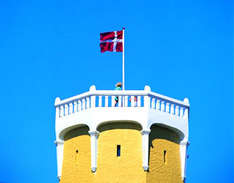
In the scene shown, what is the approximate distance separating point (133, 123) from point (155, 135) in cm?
123

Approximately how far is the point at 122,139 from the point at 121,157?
85 centimetres

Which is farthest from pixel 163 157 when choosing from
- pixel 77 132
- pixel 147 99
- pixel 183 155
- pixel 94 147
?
pixel 77 132

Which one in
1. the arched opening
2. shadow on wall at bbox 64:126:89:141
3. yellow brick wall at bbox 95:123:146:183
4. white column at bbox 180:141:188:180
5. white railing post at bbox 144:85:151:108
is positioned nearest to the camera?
yellow brick wall at bbox 95:123:146:183

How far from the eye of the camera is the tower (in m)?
36.2

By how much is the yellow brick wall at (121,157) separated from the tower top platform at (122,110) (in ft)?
1.55

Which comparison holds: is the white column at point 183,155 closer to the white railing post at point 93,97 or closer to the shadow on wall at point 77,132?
the shadow on wall at point 77,132

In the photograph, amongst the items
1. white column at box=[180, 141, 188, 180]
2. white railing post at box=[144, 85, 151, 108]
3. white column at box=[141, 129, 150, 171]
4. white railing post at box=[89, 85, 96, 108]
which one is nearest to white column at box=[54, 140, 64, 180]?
white railing post at box=[89, 85, 96, 108]

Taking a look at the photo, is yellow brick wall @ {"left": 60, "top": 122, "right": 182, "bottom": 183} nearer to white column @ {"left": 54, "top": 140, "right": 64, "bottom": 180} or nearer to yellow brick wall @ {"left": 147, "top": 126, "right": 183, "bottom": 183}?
yellow brick wall @ {"left": 147, "top": 126, "right": 183, "bottom": 183}

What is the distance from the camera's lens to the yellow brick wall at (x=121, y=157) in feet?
118

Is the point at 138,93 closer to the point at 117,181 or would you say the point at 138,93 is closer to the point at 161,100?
the point at 161,100

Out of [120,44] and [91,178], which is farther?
[120,44]

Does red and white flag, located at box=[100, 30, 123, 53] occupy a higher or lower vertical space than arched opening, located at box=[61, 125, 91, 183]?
higher

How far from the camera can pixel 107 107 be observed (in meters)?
36.7

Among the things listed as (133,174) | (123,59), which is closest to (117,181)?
(133,174)
